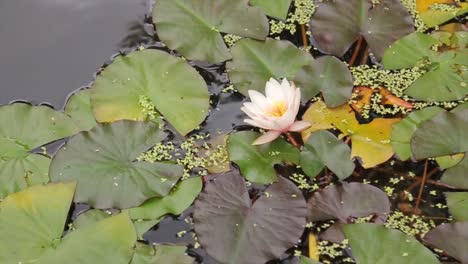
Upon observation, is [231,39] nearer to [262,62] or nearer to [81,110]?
[262,62]

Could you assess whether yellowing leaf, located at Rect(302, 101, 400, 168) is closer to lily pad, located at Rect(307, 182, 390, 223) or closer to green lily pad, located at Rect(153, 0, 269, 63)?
lily pad, located at Rect(307, 182, 390, 223)

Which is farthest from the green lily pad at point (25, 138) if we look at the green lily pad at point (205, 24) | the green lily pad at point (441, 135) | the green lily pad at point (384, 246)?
the green lily pad at point (441, 135)

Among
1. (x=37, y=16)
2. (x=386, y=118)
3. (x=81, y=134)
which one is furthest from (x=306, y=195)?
(x=37, y=16)

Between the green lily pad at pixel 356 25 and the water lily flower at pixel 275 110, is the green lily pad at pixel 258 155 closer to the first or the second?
the water lily flower at pixel 275 110

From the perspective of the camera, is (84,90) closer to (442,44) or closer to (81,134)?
(81,134)

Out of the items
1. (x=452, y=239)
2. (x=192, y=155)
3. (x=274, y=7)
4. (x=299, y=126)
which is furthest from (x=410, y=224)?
(x=274, y=7)

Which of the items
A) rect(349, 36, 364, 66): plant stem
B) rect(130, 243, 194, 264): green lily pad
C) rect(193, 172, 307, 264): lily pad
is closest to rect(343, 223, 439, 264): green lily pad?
rect(193, 172, 307, 264): lily pad
